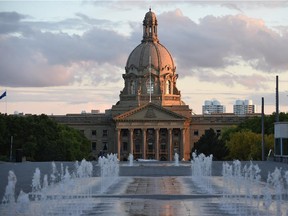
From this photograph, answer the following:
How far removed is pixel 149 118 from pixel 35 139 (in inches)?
2560

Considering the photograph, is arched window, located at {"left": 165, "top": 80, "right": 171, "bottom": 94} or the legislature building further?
arched window, located at {"left": 165, "top": 80, "right": 171, "bottom": 94}

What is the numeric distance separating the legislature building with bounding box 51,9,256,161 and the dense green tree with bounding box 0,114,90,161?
180 feet

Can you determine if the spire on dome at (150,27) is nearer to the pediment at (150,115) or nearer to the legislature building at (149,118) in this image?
the legislature building at (149,118)

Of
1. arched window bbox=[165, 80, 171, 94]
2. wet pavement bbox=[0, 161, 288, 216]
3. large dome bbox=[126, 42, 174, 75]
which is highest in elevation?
large dome bbox=[126, 42, 174, 75]

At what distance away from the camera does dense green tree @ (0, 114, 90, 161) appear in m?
91.4

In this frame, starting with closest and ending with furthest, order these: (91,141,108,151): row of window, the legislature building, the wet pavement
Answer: the wet pavement
the legislature building
(91,141,108,151): row of window

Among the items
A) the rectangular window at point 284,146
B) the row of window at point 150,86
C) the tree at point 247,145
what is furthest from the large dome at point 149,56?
the rectangular window at point 284,146

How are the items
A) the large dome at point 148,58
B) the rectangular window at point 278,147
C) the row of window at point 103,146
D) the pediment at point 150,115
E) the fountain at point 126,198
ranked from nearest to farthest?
the fountain at point 126,198 → the rectangular window at point 278,147 → the pediment at point 150,115 → the row of window at point 103,146 → the large dome at point 148,58

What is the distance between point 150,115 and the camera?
157m

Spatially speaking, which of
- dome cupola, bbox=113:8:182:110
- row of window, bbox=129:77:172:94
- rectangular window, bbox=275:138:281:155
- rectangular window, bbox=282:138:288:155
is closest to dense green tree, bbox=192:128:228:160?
rectangular window, bbox=275:138:281:155

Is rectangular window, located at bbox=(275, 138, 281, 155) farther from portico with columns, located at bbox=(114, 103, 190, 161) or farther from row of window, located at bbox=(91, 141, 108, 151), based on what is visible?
row of window, located at bbox=(91, 141, 108, 151)

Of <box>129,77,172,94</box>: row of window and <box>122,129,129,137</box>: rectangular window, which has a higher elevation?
<box>129,77,172,94</box>: row of window

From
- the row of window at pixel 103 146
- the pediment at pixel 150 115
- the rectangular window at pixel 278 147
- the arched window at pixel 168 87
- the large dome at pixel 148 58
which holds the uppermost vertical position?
the large dome at pixel 148 58

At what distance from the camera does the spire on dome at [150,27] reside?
172625 mm
